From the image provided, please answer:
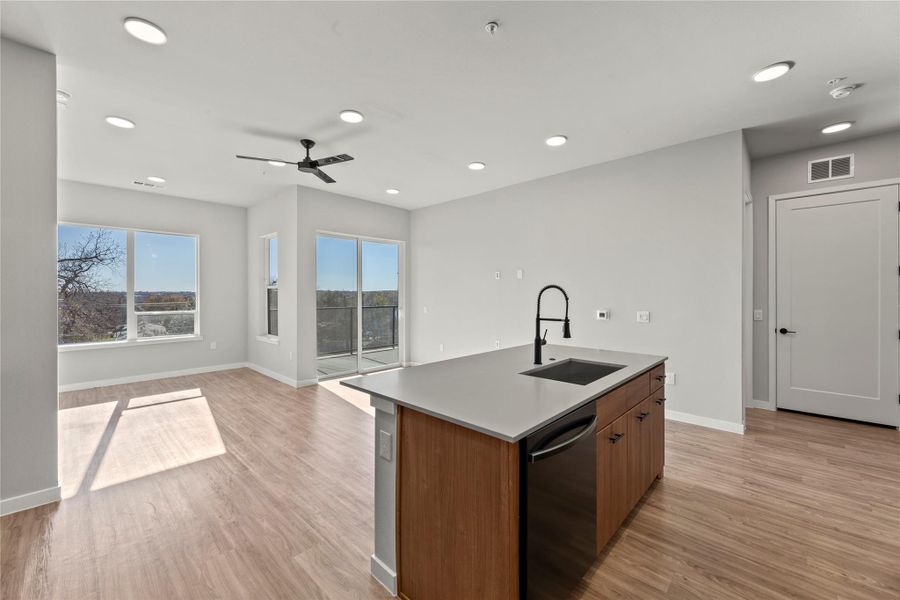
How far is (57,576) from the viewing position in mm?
1776

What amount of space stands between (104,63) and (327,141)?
1.62 m

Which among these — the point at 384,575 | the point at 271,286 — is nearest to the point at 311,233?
the point at 271,286

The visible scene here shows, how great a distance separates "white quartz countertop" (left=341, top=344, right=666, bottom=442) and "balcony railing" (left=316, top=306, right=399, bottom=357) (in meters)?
3.94

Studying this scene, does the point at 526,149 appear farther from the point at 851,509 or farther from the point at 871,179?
the point at 851,509

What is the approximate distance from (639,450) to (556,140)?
2837mm

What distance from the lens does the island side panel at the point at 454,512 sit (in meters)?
1.25

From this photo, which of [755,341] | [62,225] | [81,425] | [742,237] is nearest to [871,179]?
[742,237]

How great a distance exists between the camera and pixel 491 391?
1681 millimetres

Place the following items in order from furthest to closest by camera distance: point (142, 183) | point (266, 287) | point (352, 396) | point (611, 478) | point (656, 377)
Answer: point (266, 287) < point (142, 183) < point (352, 396) < point (656, 377) < point (611, 478)

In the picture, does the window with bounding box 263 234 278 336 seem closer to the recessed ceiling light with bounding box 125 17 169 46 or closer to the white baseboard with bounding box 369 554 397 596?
the recessed ceiling light with bounding box 125 17 169 46

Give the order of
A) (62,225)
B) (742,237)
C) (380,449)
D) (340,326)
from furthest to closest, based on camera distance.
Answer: (340,326) < (62,225) < (742,237) < (380,449)

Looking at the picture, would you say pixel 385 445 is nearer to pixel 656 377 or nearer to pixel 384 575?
pixel 384 575

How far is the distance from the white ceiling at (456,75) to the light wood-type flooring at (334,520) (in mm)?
2787

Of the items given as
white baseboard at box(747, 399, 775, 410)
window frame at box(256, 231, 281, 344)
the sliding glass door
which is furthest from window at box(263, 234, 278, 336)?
white baseboard at box(747, 399, 775, 410)
